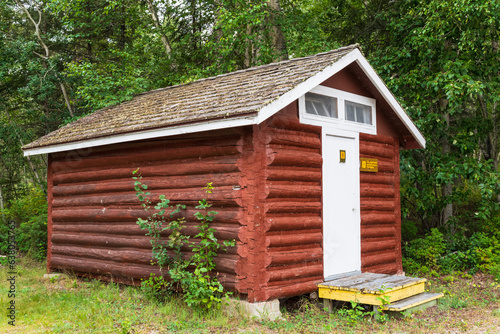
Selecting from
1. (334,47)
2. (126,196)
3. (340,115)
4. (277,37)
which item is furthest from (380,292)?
(277,37)

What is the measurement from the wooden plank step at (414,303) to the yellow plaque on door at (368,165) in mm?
2466

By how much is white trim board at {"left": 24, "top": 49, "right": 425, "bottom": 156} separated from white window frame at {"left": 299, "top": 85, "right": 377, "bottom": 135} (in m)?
0.38

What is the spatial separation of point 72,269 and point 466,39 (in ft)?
32.3

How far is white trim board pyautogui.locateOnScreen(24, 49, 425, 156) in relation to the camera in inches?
264

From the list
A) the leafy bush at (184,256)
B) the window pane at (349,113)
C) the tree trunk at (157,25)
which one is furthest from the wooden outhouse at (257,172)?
the tree trunk at (157,25)

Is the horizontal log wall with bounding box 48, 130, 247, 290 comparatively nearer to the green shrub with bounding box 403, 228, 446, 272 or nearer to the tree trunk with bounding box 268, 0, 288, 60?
the green shrub with bounding box 403, 228, 446, 272

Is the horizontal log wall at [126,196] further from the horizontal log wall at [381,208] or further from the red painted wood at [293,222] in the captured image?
the horizontal log wall at [381,208]

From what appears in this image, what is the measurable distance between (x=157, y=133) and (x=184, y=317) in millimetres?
2885

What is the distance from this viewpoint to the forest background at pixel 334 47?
1101cm

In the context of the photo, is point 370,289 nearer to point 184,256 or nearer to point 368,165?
point 368,165

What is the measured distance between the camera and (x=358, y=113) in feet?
30.0

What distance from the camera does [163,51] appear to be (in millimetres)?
18266

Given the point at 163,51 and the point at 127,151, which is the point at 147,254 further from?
the point at 163,51

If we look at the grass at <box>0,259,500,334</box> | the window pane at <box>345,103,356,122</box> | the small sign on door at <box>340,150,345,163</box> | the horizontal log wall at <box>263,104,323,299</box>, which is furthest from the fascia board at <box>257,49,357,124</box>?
the grass at <box>0,259,500,334</box>
